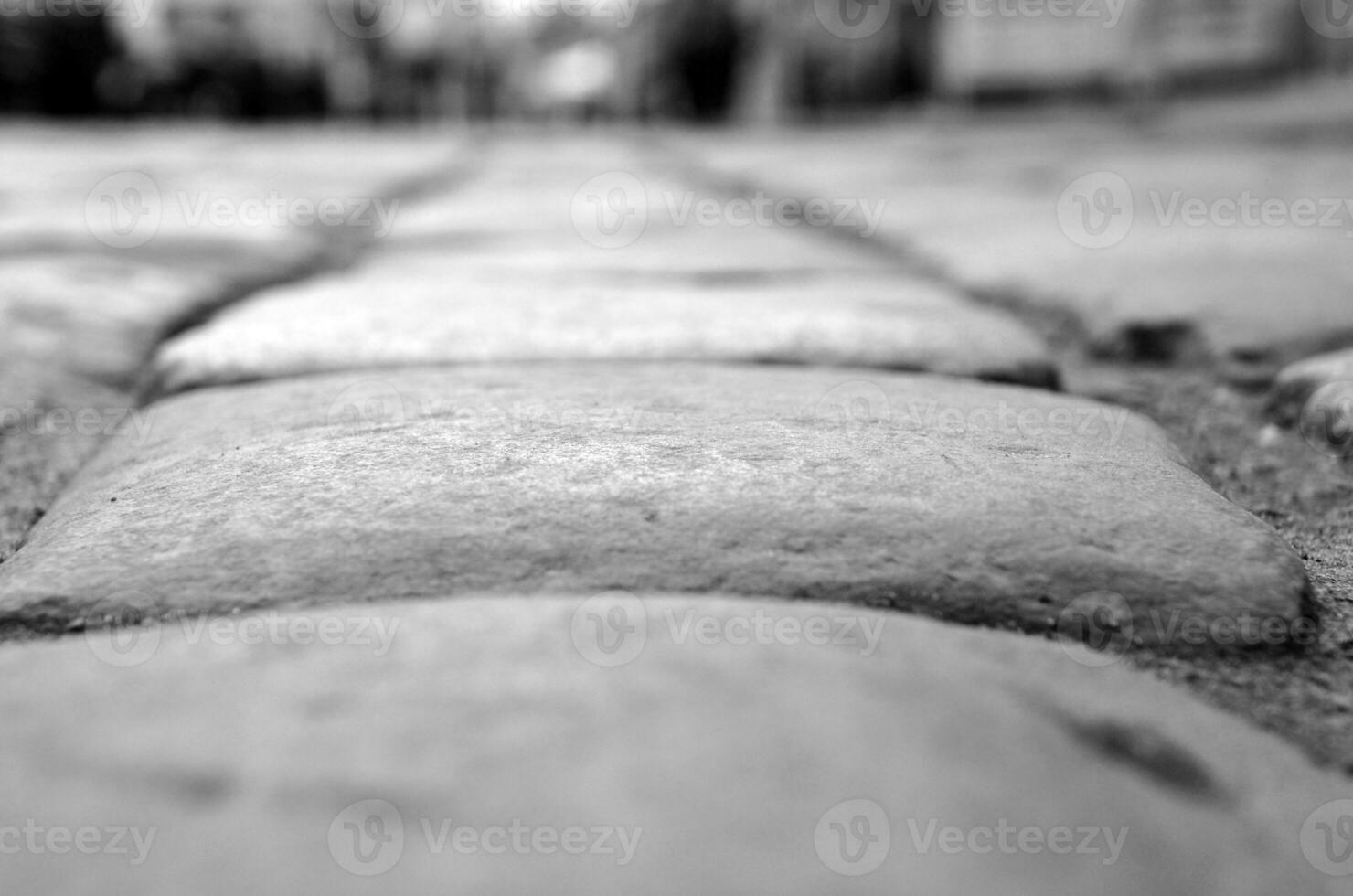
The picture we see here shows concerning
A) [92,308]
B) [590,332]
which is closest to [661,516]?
[590,332]

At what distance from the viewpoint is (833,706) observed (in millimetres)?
367

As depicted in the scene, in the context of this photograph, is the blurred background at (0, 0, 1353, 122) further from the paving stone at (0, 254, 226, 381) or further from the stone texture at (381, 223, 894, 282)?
the paving stone at (0, 254, 226, 381)

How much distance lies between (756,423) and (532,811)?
1.24 ft

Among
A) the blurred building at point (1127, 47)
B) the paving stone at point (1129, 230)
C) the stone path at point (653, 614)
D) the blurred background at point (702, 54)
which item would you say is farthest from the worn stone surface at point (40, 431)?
the blurred building at point (1127, 47)

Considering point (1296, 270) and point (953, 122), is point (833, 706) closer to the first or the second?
point (1296, 270)

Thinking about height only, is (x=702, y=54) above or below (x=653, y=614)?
below

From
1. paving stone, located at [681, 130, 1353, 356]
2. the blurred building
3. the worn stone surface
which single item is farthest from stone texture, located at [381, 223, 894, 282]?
the blurred building

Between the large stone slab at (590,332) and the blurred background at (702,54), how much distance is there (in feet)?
6.51

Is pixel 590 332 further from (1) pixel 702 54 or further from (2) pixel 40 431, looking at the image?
(1) pixel 702 54

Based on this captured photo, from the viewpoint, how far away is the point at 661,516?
1.69 feet

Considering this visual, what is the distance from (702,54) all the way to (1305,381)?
11655 millimetres

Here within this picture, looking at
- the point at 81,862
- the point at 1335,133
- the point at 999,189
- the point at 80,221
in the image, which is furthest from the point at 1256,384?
the point at 1335,133

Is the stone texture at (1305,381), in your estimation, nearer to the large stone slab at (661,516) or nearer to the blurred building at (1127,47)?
the large stone slab at (661,516)

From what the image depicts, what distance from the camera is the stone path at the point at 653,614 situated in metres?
0.32
